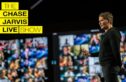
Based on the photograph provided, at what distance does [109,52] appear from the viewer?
5430mm

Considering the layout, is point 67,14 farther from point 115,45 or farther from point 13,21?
point 115,45

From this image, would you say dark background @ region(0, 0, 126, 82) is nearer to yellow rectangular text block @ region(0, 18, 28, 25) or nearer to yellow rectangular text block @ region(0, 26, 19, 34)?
yellow rectangular text block @ region(0, 26, 19, 34)

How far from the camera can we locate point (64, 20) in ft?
32.3

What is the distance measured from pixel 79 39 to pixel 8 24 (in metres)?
1.98

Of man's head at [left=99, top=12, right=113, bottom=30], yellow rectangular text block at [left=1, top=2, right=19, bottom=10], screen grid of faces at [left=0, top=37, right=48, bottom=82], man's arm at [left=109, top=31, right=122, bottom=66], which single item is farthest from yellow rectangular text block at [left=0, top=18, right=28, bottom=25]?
man's arm at [left=109, top=31, right=122, bottom=66]

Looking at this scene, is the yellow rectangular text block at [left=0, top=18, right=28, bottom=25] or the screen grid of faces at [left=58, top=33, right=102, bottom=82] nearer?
the screen grid of faces at [left=58, top=33, right=102, bottom=82]

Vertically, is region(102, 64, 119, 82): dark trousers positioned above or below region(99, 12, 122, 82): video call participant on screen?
below

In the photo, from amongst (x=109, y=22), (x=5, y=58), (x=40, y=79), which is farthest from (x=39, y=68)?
(x=109, y=22)

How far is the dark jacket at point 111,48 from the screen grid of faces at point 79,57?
10.2ft

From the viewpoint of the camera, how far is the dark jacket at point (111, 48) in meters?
5.34

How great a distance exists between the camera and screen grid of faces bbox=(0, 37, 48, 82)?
377 inches

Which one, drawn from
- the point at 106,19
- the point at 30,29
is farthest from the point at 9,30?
the point at 106,19

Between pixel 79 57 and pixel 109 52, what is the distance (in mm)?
3530

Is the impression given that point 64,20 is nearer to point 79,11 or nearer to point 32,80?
point 79,11
